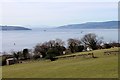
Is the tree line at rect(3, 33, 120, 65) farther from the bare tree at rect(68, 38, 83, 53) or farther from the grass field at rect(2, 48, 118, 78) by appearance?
the grass field at rect(2, 48, 118, 78)

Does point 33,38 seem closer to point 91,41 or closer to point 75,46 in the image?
point 91,41

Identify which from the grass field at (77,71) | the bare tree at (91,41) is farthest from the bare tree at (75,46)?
the grass field at (77,71)

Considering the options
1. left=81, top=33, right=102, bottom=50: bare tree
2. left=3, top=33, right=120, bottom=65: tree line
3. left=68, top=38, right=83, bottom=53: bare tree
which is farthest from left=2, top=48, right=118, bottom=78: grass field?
left=81, top=33, right=102, bottom=50: bare tree

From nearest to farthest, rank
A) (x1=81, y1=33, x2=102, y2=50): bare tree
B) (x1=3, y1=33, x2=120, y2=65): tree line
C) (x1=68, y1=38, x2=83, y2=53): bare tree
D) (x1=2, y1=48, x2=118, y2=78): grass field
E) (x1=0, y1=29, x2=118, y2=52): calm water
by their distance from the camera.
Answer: (x1=2, y1=48, x2=118, y2=78): grass field
(x1=3, y1=33, x2=120, y2=65): tree line
(x1=68, y1=38, x2=83, y2=53): bare tree
(x1=81, y1=33, x2=102, y2=50): bare tree
(x1=0, y1=29, x2=118, y2=52): calm water

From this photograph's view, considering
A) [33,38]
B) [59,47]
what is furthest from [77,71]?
[33,38]

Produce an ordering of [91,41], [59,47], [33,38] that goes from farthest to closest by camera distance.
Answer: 1. [33,38]
2. [91,41]
3. [59,47]

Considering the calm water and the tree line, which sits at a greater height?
the calm water

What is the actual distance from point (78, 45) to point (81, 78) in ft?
108

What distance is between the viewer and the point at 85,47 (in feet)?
148

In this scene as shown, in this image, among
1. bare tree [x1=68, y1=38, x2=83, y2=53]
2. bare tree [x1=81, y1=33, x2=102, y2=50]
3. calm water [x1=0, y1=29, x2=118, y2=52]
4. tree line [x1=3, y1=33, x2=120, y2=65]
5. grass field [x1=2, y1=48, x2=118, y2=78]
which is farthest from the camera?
calm water [x1=0, y1=29, x2=118, y2=52]

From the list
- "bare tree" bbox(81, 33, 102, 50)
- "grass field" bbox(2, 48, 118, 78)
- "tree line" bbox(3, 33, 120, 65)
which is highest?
"bare tree" bbox(81, 33, 102, 50)

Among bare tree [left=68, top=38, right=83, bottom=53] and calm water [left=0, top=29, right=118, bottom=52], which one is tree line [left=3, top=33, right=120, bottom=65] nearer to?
bare tree [left=68, top=38, right=83, bottom=53]

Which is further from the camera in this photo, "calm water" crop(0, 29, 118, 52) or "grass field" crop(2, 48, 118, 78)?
"calm water" crop(0, 29, 118, 52)

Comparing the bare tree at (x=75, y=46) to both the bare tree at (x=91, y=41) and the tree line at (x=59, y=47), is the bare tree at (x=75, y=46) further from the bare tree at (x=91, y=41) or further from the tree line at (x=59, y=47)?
the bare tree at (x=91, y=41)
